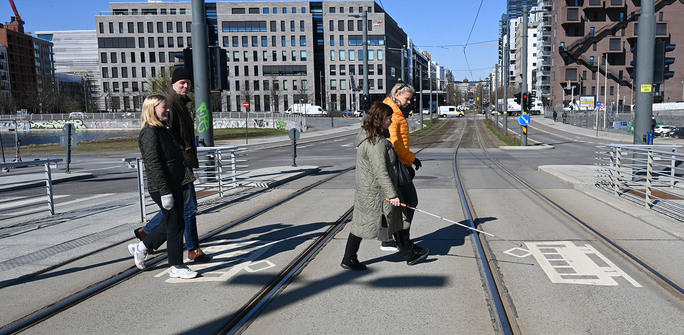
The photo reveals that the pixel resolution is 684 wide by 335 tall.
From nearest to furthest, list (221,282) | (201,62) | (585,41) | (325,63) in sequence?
1. (221,282)
2. (201,62)
3. (585,41)
4. (325,63)

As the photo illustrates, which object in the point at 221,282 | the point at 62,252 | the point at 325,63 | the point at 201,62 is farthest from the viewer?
the point at 325,63

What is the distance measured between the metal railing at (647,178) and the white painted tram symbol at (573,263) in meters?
2.78

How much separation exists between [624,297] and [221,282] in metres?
3.67

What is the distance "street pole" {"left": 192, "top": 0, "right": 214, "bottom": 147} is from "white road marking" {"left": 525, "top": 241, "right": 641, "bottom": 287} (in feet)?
24.4

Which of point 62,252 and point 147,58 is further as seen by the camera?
point 147,58

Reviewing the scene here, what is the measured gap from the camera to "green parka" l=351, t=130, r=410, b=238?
506 centimetres

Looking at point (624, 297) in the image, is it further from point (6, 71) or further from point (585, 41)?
point (6, 71)

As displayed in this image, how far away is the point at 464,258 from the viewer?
5.88m

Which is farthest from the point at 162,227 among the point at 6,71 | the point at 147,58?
the point at 6,71

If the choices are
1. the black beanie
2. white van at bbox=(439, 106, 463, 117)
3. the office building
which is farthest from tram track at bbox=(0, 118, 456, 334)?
white van at bbox=(439, 106, 463, 117)

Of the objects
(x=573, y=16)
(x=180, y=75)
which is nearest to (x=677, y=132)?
(x=180, y=75)

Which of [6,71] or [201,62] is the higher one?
[6,71]

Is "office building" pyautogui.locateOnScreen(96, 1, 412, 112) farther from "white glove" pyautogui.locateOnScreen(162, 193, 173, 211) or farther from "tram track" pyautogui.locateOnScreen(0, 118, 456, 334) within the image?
"white glove" pyautogui.locateOnScreen(162, 193, 173, 211)

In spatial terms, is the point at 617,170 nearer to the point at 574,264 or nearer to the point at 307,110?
the point at 574,264
